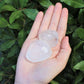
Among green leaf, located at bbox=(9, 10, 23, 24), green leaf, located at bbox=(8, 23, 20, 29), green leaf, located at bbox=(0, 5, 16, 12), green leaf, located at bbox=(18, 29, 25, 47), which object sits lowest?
green leaf, located at bbox=(18, 29, 25, 47)

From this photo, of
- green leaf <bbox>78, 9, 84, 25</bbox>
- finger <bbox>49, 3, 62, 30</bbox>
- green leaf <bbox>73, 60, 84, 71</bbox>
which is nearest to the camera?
green leaf <bbox>73, 60, 84, 71</bbox>

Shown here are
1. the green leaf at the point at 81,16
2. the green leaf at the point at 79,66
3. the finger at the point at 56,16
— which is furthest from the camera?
the finger at the point at 56,16

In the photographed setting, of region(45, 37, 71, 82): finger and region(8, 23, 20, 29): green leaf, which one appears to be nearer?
region(45, 37, 71, 82): finger

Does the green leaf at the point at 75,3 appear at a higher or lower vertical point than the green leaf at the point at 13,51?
higher

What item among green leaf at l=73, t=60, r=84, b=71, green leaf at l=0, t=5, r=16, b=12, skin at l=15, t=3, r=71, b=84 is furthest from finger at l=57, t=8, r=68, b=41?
green leaf at l=0, t=5, r=16, b=12

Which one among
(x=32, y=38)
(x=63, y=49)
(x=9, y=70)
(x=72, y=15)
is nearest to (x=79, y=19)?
(x=72, y=15)

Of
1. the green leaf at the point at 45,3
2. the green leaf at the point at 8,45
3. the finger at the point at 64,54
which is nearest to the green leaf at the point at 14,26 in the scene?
the green leaf at the point at 8,45

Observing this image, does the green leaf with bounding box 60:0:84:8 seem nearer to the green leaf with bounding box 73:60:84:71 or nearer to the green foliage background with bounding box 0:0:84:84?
the green foliage background with bounding box 0:0:84:84

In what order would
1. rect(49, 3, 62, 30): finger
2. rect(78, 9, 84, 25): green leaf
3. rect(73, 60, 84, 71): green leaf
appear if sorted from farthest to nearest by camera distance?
1. rect(49, 3, 62, 30): finger
2. rect(78, 9, 84, 25): green leaf
3. rect(73, 60, 84, 71): green leaf

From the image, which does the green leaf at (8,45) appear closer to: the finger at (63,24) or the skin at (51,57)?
the skin at (51,57)
